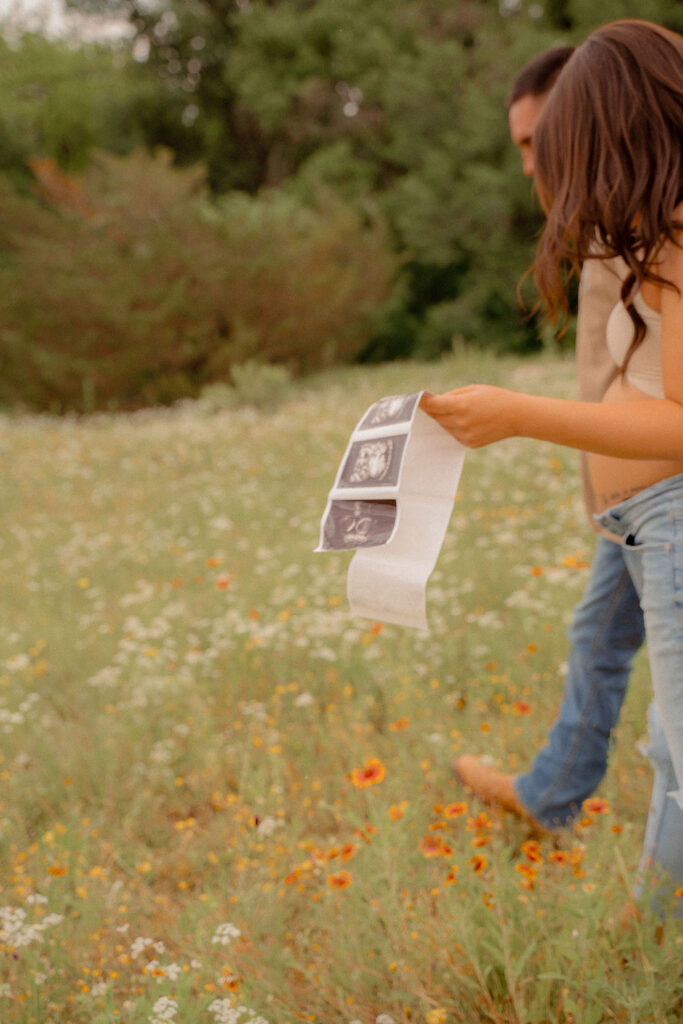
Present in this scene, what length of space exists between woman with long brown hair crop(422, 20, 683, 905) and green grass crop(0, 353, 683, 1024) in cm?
51

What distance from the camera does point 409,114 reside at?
20.2 meters

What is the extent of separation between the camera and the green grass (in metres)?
1.58

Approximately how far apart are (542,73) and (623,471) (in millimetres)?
A: 2024

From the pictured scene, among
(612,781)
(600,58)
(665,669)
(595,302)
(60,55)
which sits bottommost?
(612,781)

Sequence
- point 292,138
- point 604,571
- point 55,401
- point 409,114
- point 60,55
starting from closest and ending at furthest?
point 604,571 → point 55,401 → point 409,114 → point 292,138 → point 60,55

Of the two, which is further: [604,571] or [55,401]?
[55,401]

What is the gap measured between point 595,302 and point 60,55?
32.2m

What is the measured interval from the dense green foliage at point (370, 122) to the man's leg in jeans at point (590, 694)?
14826 millimetres

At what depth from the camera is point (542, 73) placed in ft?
9.59

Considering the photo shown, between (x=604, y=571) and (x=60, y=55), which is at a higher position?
(x=60, y=55)

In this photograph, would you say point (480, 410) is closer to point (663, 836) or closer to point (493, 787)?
point (663, 836)

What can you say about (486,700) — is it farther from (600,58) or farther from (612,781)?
(600,58)

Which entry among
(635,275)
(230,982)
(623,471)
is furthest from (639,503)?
(230,982)

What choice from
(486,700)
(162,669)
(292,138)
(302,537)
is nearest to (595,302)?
(486,700)
